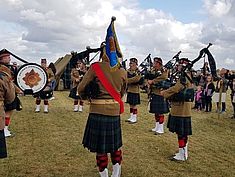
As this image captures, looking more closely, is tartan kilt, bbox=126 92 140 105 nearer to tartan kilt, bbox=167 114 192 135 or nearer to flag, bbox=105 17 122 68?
tartan kilt, bbox=167 114 192 135

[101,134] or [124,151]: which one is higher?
[101,134]

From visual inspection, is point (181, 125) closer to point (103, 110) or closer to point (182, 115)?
point (182, 115)

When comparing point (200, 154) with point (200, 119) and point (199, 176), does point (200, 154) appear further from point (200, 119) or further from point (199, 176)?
point (200, 119)

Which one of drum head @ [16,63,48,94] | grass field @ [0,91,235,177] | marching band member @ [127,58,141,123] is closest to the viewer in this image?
grass field @ [0,91,235,177]

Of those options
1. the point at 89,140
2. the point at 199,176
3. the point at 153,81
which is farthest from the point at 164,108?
the point at 89,140

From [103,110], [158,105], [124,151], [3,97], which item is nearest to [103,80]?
[103,110]

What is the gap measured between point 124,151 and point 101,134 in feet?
6.98

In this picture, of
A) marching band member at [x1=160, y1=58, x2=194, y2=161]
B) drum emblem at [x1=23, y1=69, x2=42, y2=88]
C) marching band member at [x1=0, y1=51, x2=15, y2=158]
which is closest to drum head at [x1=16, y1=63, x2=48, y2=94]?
drum emblem at [x1=23, y1=69, x2=42, y2=88]

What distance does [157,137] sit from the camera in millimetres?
7562

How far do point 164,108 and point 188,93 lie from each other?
258 cm

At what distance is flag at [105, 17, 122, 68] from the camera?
160 inches

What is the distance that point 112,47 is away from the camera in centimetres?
407

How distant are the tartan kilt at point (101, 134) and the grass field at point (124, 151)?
827mm

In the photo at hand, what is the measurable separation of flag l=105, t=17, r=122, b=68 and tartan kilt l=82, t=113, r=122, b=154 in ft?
2.34
